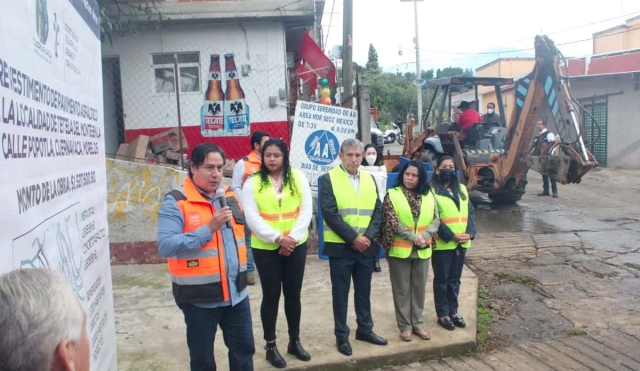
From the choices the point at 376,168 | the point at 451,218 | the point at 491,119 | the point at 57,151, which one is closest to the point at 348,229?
the point at 451,218

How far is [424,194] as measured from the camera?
462 centimetres

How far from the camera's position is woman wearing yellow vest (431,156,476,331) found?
187 inches

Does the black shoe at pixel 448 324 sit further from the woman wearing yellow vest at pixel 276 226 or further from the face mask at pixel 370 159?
the face mask at pixel 370 159

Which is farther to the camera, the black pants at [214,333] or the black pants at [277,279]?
the black pants at [277,279]

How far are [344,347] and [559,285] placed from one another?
3.13 metres

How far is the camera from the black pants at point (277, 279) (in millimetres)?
4012

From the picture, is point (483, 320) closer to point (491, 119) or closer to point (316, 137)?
point (316, 137)

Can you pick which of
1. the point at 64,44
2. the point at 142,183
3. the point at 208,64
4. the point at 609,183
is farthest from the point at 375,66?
the point at 64,44

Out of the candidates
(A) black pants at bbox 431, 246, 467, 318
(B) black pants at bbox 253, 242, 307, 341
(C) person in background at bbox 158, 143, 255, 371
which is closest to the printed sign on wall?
(A) black pants at bbox 431, 246, 467, 318

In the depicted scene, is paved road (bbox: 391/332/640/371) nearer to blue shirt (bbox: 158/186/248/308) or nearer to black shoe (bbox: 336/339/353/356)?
black shoe (bbox: 336/339/353/356)

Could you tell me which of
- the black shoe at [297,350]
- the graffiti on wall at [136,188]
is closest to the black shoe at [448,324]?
the black shoe at [297,350]

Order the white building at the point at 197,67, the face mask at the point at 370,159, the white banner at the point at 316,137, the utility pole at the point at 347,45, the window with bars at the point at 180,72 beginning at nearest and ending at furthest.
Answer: the white banner at the point at 316,137 → the face mask at the point at 370,159 → the utility pole at the point at 347,45 → the white building at the point at 197,67 → the window with bars at the point at 180,72

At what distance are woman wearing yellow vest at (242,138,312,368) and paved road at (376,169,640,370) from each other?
1.28 meters

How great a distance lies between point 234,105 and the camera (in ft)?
34.8
